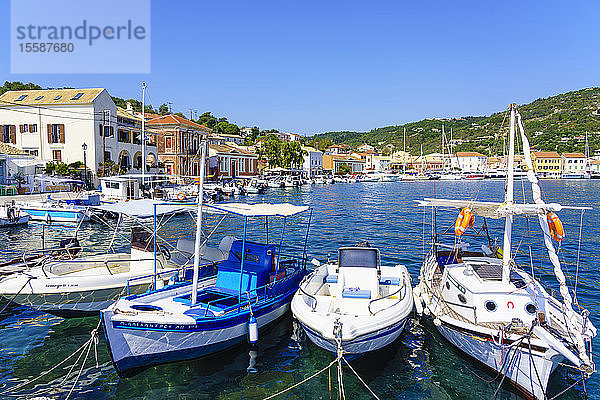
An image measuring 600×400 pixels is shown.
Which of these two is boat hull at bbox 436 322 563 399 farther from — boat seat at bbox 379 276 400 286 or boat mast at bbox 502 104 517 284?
boat seat at bbox 379 276 400 286

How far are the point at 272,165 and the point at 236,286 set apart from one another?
3447 inches

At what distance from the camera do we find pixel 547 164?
14038 cm

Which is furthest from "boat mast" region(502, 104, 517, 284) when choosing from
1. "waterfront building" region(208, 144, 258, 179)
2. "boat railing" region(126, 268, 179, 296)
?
"waterfront building" region(208, 144, 258, 179)

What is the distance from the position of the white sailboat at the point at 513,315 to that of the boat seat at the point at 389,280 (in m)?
1.31

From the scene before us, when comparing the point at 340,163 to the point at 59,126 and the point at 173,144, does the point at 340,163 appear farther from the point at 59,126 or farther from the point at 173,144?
the point at 59,126

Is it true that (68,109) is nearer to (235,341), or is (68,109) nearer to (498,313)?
(235,341)

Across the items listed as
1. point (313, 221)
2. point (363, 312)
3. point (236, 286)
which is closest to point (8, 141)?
point (313, 221)

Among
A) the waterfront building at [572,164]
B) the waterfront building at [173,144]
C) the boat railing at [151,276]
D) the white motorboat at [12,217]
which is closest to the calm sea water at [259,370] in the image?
the boat railing at [151,276]

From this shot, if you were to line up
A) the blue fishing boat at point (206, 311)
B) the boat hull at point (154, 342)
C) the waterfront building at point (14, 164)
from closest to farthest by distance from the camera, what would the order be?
1. the boat hull at point (154, 342)
2. the blue fishing boat at point (206, 311)
3. the waterfront building at point (14, 164)

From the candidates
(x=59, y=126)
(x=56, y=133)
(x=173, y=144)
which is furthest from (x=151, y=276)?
(x=173, y=144)

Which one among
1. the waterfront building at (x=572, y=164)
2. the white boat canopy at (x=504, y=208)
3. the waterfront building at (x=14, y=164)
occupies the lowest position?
the white boat canopy at (x=504, y=208)

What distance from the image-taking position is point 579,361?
27.5 ft

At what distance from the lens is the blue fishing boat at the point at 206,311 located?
32.3 feet

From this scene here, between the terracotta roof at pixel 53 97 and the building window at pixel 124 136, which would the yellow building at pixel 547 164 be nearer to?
the building window at pixel 124 136
